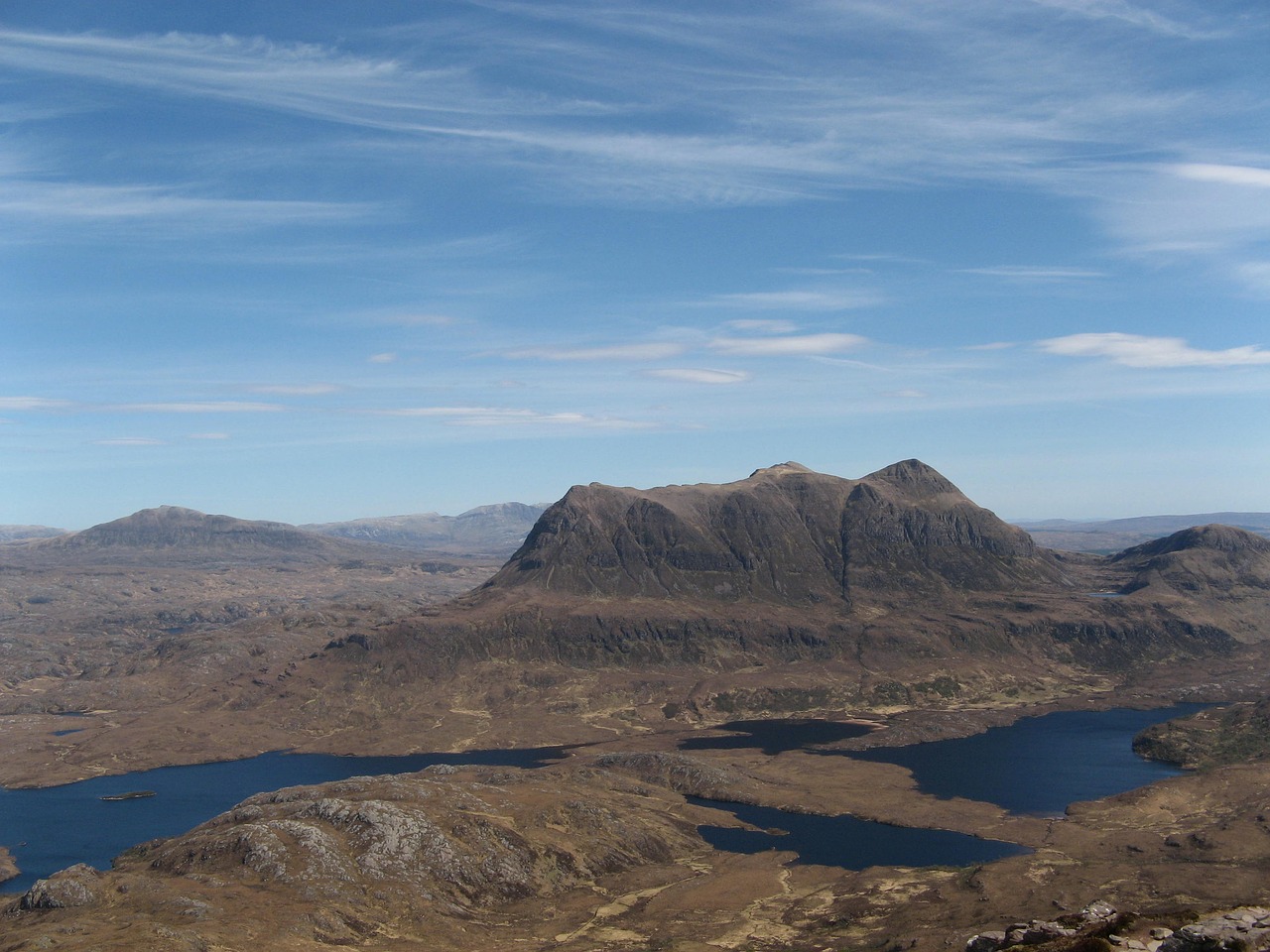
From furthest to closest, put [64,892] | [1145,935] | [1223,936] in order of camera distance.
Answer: [64,892], [1145,935], [1223,936]

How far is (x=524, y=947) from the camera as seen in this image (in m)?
163

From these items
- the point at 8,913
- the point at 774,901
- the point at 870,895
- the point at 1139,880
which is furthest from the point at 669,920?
the point at 8,913

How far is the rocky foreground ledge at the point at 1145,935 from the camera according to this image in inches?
3957

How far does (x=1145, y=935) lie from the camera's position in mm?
107125

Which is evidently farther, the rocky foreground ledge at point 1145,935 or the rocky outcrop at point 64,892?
the rocky outcrop at point 64,892

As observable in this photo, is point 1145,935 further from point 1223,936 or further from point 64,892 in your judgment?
point 64,892

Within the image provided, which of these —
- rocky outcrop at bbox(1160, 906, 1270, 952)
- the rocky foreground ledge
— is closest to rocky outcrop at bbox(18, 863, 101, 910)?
the rocky foreground ledge

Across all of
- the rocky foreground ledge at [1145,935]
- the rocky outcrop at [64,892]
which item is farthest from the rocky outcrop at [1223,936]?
the rocky outcrop at [64,892]

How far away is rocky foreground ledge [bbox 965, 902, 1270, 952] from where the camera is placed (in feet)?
330

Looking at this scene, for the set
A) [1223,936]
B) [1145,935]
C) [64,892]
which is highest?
[1223,936]

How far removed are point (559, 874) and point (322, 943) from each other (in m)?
55.9

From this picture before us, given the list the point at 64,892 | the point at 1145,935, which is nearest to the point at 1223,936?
the point at 1145,935

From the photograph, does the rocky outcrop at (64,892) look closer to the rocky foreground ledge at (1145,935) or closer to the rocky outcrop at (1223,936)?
the rocky foreground ledge at (1145,935)

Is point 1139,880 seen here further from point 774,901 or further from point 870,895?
point 774,901
